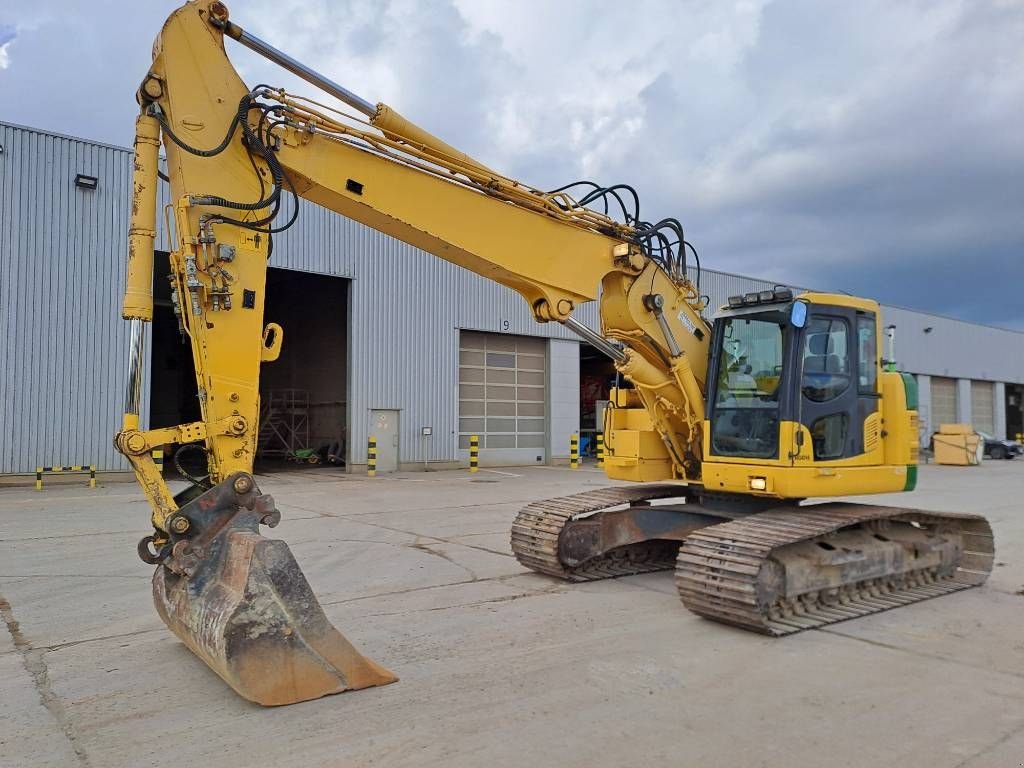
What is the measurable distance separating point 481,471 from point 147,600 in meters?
17.1

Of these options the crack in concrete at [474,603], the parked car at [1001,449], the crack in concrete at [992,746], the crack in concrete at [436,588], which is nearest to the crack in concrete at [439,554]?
the crack in concrete at [436,588]

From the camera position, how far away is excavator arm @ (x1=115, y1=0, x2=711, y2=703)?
4.66 metres

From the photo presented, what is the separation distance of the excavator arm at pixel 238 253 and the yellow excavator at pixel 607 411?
0.6 inches

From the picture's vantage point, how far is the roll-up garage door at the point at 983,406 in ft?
155

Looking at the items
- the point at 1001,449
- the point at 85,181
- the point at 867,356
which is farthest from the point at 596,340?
the point at 1001,449

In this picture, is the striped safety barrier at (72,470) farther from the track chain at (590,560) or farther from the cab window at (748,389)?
the cab window at (748,389)

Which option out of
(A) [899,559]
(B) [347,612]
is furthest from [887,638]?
(B) [347,612]

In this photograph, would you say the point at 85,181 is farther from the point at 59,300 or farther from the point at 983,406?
the point at 983,406

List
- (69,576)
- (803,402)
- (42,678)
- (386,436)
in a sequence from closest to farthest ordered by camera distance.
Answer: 1. (42,678)
2. (803,402)
3. (69,576)
4. (386,436)

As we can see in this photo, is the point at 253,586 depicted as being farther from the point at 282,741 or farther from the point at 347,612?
the point at 347,612

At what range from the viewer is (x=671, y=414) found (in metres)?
8.09

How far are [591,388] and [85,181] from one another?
2211 cm

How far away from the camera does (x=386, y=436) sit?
23.5m

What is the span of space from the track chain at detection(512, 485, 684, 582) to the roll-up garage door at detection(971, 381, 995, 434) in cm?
4555
